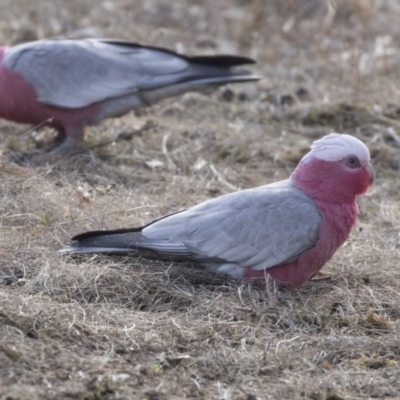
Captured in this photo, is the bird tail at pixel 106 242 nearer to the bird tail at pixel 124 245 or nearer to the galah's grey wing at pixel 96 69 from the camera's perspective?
the bird tail at pixel 124 245

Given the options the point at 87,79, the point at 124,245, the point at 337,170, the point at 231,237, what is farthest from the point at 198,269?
the point at 87,79

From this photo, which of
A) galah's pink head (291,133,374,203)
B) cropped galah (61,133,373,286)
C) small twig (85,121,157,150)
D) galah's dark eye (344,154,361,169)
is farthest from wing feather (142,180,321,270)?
small twig (85,121,157,150)

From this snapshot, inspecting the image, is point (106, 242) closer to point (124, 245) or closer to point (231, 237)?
point (124, 245)

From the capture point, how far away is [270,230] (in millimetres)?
4836

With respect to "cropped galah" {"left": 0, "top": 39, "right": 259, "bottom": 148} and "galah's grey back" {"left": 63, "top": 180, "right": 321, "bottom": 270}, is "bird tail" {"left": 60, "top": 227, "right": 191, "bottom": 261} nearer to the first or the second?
"galah's grey back" {"left": 63, "top": 180, "right": 321, "bottom": 270}

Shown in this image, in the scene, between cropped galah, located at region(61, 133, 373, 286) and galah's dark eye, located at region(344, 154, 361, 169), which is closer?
cropped galah, located at region(61, 133, 373, 286)

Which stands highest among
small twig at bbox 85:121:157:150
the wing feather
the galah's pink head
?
the galah's pink head

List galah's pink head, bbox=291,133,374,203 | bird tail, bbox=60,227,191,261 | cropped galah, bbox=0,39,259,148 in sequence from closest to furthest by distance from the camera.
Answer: bird tail, bbox=60,227,191,261
galah's pink head, bbox=291,133,374,203
cropped galah, bbox=0,39,259,148

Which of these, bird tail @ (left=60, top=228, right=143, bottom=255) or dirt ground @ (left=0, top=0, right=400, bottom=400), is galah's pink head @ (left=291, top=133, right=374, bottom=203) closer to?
dirt ground @ (left=0, top=0, right=400, bottom=400)

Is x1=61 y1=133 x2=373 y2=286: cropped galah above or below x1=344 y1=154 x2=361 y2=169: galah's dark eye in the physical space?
below

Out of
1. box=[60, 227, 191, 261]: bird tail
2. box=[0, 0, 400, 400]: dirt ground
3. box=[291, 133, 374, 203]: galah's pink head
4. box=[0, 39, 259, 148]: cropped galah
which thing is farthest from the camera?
box=[0, 39, 259, 148]: cropped galah

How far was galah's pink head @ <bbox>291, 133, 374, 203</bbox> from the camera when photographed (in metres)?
4.89

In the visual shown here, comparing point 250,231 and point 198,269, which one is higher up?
point 250,231

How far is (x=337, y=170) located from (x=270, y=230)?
47 cm
